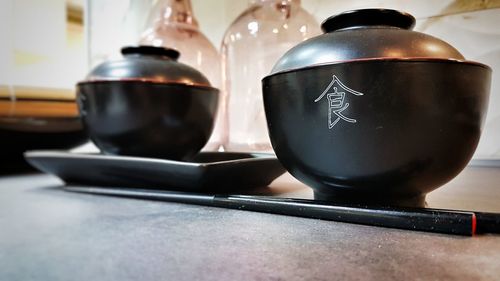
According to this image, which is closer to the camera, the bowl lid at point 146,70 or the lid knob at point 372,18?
the lid knob at point 372,18

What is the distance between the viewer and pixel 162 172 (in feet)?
1.77

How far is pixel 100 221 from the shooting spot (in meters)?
0.42

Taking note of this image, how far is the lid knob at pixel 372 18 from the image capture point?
41cm

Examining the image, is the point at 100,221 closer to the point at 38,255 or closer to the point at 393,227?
the point at 38,255

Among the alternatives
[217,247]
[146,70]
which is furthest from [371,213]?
[146,70]

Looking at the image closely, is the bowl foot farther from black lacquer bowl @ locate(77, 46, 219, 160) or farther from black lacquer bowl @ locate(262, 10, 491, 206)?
black lacquer bowl @ locate(77, 46, 219, 160)

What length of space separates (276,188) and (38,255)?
35 centimetres

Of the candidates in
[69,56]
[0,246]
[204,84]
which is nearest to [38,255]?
[0,246]

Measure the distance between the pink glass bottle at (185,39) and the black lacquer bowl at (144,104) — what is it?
375 mm

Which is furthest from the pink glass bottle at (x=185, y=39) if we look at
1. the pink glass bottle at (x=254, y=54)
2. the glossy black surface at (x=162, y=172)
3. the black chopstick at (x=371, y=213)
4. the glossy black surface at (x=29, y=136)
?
the black chopstick at (x=371, y=213)

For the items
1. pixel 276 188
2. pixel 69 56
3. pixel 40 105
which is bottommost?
pixel 276 188

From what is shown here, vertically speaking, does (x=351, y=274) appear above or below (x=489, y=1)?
below

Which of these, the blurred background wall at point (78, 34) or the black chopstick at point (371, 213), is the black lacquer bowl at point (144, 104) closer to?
the black chopstick at point (371, 213)

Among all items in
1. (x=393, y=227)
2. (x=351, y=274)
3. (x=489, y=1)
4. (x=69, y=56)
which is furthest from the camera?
(x=69, y=56)
